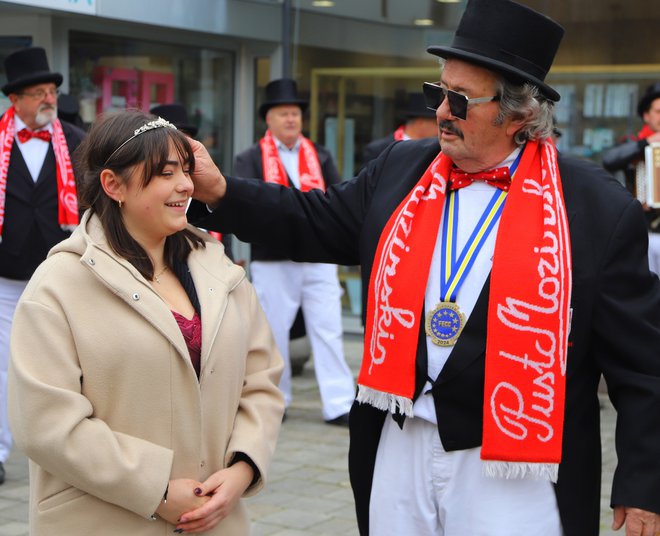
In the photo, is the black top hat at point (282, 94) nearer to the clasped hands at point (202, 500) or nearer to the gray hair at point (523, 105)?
the gray hair at point (523, 105)

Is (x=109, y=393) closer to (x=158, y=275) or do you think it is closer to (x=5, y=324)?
(x=158, y=275)

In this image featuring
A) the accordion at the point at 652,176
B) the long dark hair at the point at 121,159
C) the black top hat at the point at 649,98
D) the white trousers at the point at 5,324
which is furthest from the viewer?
the black top hat at the point at 649,98

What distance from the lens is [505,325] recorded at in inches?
113

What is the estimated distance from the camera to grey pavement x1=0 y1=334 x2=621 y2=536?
5.33 m

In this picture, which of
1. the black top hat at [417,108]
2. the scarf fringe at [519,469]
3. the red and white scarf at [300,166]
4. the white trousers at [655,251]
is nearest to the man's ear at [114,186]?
the scarf fringe at [519,469]

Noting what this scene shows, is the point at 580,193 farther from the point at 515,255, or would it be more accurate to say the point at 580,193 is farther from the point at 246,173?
the point at 246,173

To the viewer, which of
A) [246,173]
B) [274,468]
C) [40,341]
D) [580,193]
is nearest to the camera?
[40,341]

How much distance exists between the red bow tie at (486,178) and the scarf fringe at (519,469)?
0.73 m

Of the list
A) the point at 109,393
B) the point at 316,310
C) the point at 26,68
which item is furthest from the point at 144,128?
the point at 316,310

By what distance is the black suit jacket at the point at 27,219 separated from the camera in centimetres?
601

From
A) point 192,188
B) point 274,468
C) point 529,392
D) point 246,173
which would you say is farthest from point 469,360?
point 246,173

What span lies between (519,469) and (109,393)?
1.05 meters

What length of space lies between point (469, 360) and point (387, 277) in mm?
314

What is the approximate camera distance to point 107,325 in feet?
9.39
